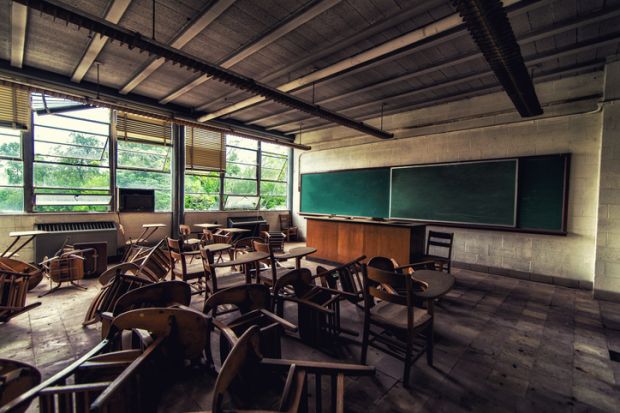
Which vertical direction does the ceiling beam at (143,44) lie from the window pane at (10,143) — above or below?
above

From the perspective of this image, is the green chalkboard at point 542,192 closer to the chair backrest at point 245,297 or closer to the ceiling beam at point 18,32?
the chair backrest at point 245,297

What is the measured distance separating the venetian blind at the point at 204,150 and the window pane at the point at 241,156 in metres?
0.25

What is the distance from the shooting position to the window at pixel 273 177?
8.88 meters

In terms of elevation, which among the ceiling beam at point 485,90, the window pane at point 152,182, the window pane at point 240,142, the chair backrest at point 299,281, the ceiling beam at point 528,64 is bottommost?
the chair backrest at point 299,281

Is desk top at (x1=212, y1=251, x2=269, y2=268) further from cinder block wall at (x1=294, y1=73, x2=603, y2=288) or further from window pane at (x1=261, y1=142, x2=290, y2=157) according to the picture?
window pane at (x1=261, y1=142, x2=290, y2=157)

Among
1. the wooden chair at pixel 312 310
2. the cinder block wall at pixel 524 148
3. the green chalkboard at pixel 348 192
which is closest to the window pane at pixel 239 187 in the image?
the green chalkboard at pixel 348 192

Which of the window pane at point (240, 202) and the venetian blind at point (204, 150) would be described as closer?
the venetian blind at point (204, 150)

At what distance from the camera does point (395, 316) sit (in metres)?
2.27

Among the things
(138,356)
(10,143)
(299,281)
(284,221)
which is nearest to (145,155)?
(10,143)

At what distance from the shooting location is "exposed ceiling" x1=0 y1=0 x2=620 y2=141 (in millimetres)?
2967

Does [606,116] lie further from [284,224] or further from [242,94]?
[284,224]

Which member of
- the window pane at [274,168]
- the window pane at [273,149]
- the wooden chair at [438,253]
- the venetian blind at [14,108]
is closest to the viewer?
the wooden chair at [438,253]

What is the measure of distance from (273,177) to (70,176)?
5.15 meters

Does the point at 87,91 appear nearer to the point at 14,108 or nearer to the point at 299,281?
the point at 14,108
